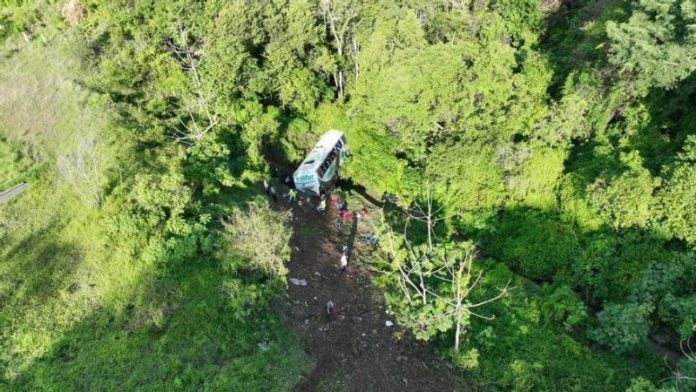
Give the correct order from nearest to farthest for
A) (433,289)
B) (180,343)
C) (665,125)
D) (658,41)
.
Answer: (180,343)
(433,289)
(658,41)
(665,125)

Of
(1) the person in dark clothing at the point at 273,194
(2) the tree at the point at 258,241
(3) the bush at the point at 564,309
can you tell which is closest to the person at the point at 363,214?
(1) the person in dark clothing at the point at 273,194

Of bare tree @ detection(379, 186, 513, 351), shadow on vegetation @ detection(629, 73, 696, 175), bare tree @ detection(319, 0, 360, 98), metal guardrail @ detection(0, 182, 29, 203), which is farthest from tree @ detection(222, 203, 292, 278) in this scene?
shadow on vegetation @ detection(629, 73, 696, 175)

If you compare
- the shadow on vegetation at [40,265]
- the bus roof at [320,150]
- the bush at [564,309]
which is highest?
the bus roof at [320,150]

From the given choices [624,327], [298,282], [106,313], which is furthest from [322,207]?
[624,327]

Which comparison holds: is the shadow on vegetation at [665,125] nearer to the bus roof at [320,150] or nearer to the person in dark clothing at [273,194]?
the bus roof at [320,150]

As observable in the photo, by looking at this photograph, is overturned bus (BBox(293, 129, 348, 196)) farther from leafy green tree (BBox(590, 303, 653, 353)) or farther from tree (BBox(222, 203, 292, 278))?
leafy green tree (BBox(590, 303, 653, 353))

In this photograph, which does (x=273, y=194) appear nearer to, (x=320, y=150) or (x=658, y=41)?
(x=320, y=150)
